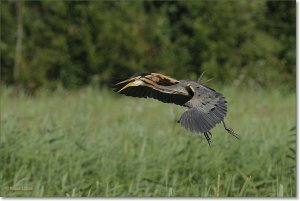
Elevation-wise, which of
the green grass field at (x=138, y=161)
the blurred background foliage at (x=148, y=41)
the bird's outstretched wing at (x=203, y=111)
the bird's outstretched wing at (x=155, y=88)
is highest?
the blurred background foliage at (x=148, y=41)

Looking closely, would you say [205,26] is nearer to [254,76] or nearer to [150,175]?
[254,76]

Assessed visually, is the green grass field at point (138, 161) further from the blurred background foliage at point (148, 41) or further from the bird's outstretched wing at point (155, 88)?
the blurred background foliage at point (148, 41)

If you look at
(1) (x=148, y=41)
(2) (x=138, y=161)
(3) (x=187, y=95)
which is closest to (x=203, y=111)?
(3) (x=187, y=95)

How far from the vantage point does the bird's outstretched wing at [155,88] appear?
69.5 inches

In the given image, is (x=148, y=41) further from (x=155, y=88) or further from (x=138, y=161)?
(x=155, y=88)

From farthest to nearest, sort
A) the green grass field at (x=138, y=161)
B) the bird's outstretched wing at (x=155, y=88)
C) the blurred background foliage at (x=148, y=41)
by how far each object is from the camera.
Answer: the blurred background foliage at (x=148, y=41) → the green grass field at (x=138, y=161) → the bird's outstretched wing at (x=155, y=88)

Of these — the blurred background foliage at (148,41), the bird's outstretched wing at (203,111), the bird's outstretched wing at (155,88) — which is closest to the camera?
the bird's outstretched wing at (203,111)

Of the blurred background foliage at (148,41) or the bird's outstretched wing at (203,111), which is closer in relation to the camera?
the bird's outstretched wing at (203,111)

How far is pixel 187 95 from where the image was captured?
180 centimetres

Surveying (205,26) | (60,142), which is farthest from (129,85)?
(205,26)

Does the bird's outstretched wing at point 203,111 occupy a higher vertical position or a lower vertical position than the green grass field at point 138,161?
higher

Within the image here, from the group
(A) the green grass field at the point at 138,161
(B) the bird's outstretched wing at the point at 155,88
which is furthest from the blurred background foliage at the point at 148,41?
(B) the bird's outstretched wing at the point at 155,88

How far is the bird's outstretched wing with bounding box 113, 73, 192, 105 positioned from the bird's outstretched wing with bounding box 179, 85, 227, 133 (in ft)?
0.14

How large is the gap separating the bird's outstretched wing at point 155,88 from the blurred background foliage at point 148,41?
19.8 feet
